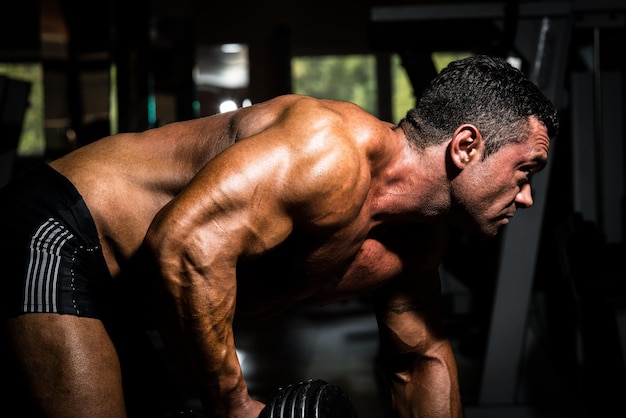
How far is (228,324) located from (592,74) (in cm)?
216

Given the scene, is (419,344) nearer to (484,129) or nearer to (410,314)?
(410,314)

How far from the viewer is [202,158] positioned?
1183mm

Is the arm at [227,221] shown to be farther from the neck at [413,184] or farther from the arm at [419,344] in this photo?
the arm at [419,344]

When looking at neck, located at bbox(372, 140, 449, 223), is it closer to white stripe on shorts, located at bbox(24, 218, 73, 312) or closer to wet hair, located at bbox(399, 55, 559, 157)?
wet hair, located at bbox(399, 55, 559, 157)

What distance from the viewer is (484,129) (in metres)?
1.14

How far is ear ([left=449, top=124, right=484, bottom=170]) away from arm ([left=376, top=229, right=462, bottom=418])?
0.29 m

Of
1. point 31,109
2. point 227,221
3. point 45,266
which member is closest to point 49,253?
point 45,266

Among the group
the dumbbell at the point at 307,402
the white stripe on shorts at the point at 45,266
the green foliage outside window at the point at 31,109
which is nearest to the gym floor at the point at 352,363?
the dumbbell at the point at 307,402

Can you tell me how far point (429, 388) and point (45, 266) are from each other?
2.44ft

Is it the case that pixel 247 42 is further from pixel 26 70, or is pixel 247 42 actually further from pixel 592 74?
pixel 592 74

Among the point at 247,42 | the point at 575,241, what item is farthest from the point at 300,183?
the point at 247,42

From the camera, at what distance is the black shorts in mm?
1130

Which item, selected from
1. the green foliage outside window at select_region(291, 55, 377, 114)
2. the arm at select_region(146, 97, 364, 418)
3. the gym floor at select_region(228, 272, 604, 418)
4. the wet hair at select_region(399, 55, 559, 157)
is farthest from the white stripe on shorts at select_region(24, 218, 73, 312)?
the green foliage outside window at select_region(291, 55, 377, 114)

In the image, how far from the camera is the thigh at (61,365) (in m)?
1.12
